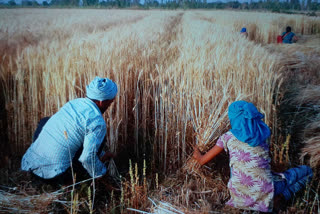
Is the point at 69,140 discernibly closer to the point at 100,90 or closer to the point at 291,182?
the point at 100,90

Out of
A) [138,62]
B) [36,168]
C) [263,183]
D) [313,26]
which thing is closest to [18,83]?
[36,168]

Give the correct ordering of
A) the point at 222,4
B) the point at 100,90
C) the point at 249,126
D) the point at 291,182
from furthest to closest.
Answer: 1. the point at 222,4
2. the point at 291,182
3. the point at 100,90
4. the point at 249,126

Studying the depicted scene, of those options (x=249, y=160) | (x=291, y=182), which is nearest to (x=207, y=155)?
(x=249, y=160)

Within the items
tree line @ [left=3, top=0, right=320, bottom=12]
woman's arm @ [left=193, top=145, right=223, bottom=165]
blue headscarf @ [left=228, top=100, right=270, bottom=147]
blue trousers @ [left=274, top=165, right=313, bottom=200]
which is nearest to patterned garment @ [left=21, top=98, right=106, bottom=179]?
woman's arm @ [left=193, top=145, right=223, bottom=165]

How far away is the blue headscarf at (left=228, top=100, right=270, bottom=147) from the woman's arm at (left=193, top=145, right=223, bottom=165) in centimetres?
20

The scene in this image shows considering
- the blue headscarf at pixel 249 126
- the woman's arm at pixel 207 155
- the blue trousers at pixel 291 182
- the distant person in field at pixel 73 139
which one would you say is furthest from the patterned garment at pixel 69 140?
the blue trousers at pixel 291 182

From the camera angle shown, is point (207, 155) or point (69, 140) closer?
point (69, 140)

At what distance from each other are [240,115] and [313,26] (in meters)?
11.5

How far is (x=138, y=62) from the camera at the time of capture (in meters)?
2.51

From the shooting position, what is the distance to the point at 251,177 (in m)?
1.48

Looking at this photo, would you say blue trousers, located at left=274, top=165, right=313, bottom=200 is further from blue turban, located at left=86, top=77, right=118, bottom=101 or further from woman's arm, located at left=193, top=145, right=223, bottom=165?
blue turban, located at left=86, top=77, right=118, bottom=101

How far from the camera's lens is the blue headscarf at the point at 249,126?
4.60 ft

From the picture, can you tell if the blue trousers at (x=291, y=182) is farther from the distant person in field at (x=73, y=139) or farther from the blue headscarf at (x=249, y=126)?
the distant person in field at (x=73, y=139)

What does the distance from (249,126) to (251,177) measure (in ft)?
1.11
